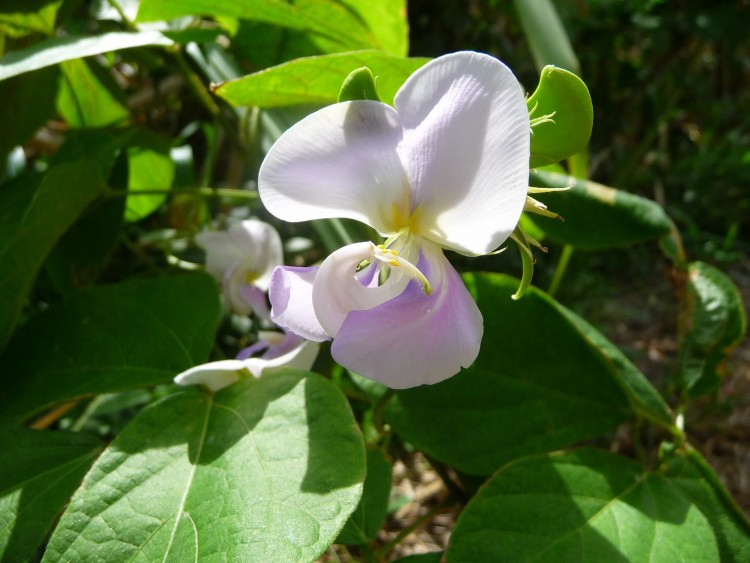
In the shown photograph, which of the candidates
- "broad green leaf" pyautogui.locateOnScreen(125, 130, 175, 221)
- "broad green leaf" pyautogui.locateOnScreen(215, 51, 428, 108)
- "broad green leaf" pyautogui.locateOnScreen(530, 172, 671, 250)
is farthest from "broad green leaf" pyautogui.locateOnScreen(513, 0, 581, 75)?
"broad green leaf" pyautogui.locateOnScreen(125, 130, 175, 221)

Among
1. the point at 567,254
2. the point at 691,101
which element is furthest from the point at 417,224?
the point at 691,101

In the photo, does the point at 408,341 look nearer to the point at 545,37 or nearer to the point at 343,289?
the point at 343,289

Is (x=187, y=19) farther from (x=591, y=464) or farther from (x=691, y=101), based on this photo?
(x=691, y=101)

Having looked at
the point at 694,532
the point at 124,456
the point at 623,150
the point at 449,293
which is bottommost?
the point at 623,150

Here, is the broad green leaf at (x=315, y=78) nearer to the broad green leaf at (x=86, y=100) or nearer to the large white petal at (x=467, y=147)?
the large white petal at (x=467, y=147)

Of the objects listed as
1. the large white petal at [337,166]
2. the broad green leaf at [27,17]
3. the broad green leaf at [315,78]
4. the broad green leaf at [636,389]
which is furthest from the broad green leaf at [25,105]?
the broad green leaf at [636,389]

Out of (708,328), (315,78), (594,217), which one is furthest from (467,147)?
(708,328)
